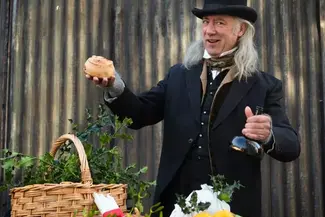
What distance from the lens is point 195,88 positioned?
8.41 feet

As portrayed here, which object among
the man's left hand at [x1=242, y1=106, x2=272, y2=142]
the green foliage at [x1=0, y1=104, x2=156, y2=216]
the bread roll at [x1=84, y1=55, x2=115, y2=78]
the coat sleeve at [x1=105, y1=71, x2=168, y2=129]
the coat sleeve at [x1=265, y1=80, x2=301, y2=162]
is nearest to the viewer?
the green foliage at [x1=0, y1=104, x2=156, y2=216]

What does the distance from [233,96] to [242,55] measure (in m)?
0.19

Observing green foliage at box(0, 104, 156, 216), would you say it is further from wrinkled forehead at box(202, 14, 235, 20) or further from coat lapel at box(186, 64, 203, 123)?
wrinkled forehead at box(202, 14, 235, 20)

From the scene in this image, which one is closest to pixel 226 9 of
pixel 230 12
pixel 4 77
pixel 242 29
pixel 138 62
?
pixel 230 12

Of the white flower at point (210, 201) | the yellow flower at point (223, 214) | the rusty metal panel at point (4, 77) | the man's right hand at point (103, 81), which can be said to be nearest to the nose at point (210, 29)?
the man's right hand at point (103, 81)

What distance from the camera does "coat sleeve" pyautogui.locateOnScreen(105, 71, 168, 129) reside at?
2.41 metres

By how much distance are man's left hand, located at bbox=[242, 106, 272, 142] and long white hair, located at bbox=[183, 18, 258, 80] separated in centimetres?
55

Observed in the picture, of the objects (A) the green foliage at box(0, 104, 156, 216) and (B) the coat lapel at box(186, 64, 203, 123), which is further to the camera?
(B) the coat lapel at box(186, 64, 203, 123)

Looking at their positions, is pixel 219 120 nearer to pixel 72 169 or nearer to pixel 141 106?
pixel 141 106

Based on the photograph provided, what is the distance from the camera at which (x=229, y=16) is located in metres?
2.53

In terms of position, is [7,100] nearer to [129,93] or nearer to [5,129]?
[5,129]

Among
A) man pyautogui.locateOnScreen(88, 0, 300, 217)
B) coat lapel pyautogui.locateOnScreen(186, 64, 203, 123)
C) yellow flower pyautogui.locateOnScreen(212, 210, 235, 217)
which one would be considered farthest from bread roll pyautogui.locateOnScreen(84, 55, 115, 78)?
yellow flower pyautogui.locateOnScreen(212, 210, 235, 217)

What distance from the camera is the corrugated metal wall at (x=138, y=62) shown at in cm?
379

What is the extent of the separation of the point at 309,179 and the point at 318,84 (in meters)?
0.64
